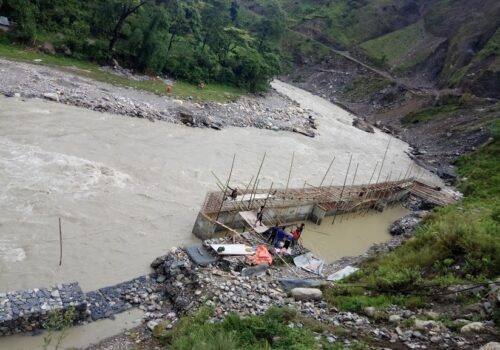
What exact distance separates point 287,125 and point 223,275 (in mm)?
31019

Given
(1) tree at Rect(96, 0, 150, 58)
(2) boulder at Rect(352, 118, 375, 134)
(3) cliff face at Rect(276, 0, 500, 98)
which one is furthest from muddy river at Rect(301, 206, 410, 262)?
(3) cliff face at Rect(276, 0, 500, 98)

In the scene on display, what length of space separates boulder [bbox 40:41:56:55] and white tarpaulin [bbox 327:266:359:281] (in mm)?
30956

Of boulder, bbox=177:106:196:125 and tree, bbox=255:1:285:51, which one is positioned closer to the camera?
boulder, bbox=177:106:196:125

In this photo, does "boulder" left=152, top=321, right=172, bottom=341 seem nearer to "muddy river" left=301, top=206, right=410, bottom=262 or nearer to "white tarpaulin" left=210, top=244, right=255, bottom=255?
"white tarpaulin" left=210, top=244, right=255, bottom=255

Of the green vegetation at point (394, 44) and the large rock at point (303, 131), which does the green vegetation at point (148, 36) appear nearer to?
the large rock at point (303, 131)

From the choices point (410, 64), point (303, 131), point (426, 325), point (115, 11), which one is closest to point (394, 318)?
point (426, 325)

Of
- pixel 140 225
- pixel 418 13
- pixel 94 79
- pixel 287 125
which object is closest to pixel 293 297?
pixel 140 225

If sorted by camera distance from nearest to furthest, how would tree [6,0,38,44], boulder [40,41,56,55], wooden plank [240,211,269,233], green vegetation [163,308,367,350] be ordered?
green vegetation [163,308,367,350], wooden plank [240,211,269,233], tree [6,0,38,44], boulder [40,41,56,55]

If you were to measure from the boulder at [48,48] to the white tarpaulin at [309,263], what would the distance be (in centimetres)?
2934

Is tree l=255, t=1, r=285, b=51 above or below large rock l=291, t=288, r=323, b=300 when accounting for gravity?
above

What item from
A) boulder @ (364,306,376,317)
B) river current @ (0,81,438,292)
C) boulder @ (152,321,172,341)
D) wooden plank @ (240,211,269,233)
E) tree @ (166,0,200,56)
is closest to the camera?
boulder @ (152,321,172,341)

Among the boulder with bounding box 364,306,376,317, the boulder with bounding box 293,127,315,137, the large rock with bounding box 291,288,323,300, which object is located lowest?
the large rock with bounding box 291,288,323,300

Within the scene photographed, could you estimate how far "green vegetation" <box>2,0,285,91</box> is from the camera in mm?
38344

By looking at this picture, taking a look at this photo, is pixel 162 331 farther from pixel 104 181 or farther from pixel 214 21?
pixel 214 21
